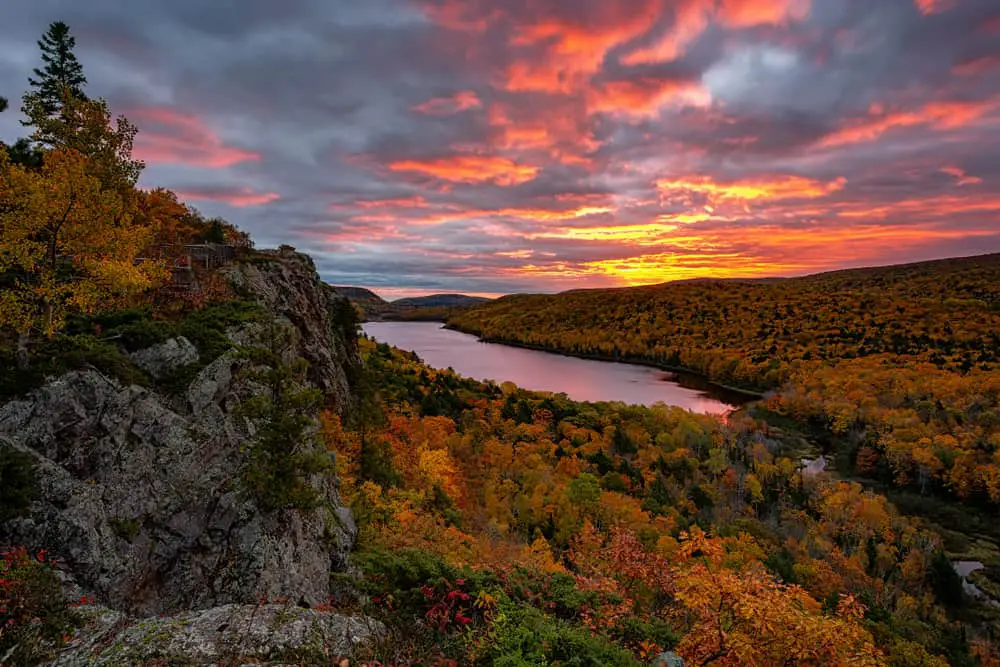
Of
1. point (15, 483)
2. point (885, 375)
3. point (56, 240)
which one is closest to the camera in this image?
point (15, 483)

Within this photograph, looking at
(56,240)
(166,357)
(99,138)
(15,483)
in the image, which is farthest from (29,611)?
(99,138)

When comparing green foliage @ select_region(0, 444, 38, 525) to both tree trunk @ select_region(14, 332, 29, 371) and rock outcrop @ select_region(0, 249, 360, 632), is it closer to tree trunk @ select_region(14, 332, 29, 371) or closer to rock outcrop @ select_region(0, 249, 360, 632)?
rock outcrop @ select_region(0, 249, 360, 632)

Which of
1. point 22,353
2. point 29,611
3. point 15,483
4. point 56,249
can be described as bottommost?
point 29,611

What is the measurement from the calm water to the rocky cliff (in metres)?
106

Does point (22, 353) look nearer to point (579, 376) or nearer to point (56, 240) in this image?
point (56, 240)

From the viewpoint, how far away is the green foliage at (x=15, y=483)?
9227 mm

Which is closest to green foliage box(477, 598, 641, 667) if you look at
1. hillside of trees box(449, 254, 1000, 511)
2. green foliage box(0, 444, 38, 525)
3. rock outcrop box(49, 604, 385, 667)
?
rock outcrop box(49, 604, 385, 667)

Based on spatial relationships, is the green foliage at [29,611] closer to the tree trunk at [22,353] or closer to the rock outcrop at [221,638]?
the rock outcrop at [221,638]

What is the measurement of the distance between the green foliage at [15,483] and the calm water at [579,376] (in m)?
111

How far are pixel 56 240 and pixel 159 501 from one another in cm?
741

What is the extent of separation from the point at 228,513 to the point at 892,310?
236412mm

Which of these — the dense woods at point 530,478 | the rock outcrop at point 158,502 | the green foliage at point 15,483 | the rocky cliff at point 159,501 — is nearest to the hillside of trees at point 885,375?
the dense woods at point 530,478

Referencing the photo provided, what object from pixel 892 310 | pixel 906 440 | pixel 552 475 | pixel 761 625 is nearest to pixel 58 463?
pixel 761 625

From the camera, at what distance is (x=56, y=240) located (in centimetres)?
1196
